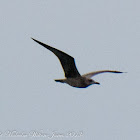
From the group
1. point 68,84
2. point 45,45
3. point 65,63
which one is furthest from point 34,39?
point 68,84

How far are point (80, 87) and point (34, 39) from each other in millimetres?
3635

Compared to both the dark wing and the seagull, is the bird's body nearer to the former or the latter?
the seagull

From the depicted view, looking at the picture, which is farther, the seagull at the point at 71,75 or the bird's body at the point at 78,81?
the bird's body at the point at 78,81

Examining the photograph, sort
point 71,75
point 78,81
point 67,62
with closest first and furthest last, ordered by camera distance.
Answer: point 67,62, point 71,75, point 78,81

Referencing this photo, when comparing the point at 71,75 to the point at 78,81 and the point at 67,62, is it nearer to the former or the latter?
the point at 78,81

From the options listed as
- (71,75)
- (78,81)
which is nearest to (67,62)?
(71,75)

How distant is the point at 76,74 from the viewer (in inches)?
656

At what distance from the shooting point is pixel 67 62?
52.5ft

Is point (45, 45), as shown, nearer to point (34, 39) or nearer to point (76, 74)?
point (34, 39)

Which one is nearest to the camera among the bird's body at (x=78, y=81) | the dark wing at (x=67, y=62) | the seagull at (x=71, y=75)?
the dark wing at (x=67, y=62)

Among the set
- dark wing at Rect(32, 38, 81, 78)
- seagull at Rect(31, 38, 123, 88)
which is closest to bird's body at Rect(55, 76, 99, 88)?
seagull at Rect(31, 38, 123, 88)

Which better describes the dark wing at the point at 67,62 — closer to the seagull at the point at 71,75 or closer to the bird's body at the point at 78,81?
the seagull at the point at 71,75

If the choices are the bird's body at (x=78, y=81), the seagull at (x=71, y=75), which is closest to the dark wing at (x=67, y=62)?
the seagull at (x=71, y=75)

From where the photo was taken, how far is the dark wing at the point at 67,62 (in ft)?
49.1
